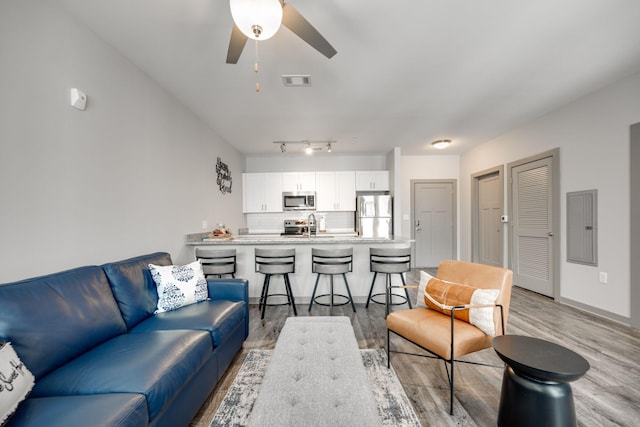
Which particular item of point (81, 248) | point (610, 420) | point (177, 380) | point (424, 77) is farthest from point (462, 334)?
point (81, 248)

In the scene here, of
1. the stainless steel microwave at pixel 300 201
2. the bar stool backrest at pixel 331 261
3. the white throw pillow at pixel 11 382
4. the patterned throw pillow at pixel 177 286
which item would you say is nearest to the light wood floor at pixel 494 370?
the bar stool backrest at pixel 331 261

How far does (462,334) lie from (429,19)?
2.21m

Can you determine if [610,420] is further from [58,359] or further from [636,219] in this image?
[58,359]

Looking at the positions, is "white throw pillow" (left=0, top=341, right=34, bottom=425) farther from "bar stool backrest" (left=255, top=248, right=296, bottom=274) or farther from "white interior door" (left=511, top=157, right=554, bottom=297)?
"white interior door" (left=511, top=157, right=554, bottom=297)

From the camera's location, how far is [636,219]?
2822mm

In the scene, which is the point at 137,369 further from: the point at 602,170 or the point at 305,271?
the point at 602,170

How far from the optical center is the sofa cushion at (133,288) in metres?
1.87

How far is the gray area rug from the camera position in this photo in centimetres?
159

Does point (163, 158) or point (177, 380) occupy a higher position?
point (163, 158)

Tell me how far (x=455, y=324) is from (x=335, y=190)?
167 inches

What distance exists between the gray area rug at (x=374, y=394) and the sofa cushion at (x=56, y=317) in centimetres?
86

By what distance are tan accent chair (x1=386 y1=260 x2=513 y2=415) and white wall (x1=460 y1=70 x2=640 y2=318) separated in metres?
2.23

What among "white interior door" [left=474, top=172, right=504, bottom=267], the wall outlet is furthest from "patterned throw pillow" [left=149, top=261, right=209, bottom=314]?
"white interior door" [left=474, top=172, right=504, bottom=267]

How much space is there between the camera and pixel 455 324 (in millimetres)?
1845
